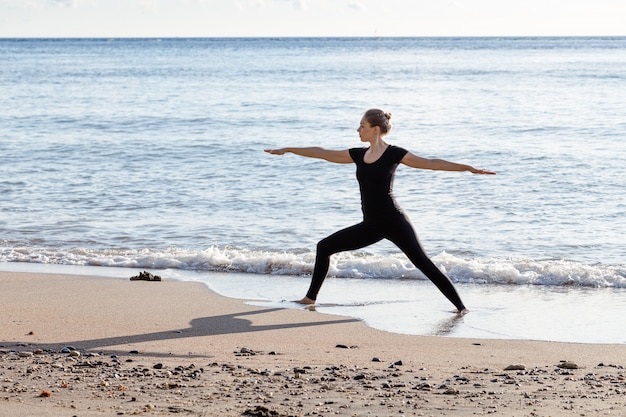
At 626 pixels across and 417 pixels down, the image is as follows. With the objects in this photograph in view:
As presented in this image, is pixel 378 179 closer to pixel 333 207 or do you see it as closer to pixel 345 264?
pixel 345 264

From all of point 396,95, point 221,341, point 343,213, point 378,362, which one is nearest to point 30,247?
point 343,213

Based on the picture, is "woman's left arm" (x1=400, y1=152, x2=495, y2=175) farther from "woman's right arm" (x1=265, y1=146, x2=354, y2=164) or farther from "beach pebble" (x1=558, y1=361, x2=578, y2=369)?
"beach pebble" (x1=558, y1=361, x2=578, y2=369)

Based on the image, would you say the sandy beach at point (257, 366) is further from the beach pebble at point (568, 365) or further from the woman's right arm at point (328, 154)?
the woman's right arm at point (328, 154)

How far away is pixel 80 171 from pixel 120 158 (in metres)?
2.09

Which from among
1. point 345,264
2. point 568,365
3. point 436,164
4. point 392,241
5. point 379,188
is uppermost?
point 436,164

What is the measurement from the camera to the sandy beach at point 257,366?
15.4 ft

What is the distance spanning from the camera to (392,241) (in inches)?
299

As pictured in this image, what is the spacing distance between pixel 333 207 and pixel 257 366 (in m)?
8.46

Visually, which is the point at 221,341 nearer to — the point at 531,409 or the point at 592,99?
the point at 531,409

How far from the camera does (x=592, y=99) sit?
34.1 meters

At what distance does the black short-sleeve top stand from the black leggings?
10 cm

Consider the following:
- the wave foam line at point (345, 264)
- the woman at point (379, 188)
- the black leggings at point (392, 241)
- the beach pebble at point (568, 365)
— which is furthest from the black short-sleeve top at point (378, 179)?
the wave foam line at point (345, 264)

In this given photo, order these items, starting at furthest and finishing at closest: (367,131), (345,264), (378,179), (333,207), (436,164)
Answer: (333,207) < (345,264) < (378,179) < (367,131) < (436,164)

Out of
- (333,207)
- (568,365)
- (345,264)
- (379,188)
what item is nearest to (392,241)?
(379,188)
